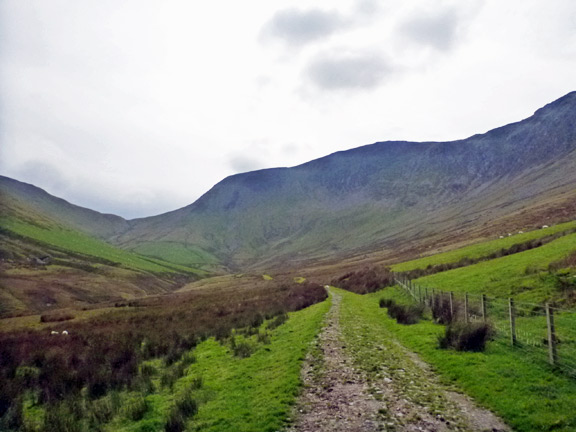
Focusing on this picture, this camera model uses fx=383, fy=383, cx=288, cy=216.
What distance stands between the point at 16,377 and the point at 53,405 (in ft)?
16.9

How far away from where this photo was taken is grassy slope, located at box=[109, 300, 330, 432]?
33.3ft

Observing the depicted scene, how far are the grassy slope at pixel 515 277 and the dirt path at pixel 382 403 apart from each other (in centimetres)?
1302

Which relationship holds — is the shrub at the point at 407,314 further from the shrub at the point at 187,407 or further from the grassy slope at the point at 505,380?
the shrub at the point at 187,407

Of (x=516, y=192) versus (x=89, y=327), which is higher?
(x=516, y=192)

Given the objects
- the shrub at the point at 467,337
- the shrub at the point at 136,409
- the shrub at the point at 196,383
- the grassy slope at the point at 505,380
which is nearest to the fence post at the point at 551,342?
the grassy slope at the point at 505,380

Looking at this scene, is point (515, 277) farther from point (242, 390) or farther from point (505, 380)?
point (242, 390)

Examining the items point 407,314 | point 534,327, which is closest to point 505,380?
point 534,327

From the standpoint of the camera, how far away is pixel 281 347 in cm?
1886

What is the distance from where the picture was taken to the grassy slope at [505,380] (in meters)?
9.15

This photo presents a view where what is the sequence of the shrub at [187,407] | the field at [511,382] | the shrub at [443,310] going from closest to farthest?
1. the field at [511,382]
2. the shrub at [187,407]
3. the shrub at [443,310]

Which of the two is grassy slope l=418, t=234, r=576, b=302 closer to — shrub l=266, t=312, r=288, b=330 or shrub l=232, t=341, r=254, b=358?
shrub l=266, t=312, r=288, b=330

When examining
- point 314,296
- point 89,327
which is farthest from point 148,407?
point 314,296

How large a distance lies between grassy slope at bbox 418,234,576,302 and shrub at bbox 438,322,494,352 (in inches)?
289

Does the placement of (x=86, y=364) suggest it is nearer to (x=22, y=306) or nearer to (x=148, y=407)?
(x=148, y=407)
